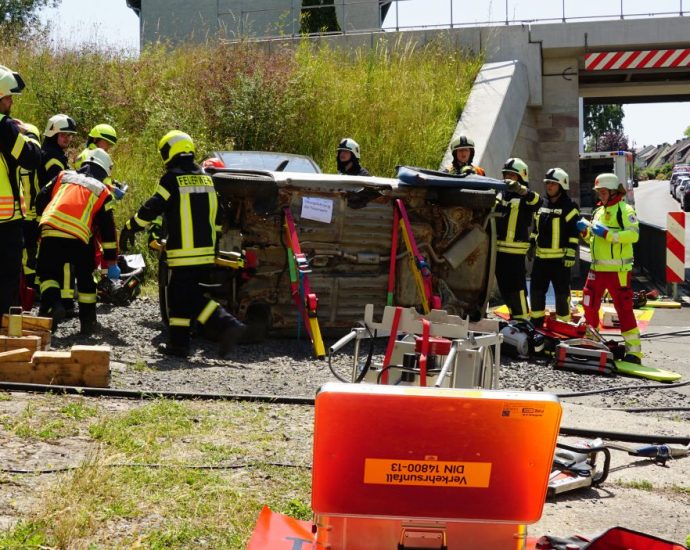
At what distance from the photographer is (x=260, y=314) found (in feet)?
30.3

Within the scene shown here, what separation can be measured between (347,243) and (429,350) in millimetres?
4534

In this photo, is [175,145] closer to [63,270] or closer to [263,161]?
[63,270]

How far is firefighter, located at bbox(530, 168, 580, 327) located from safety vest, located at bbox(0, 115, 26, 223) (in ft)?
A: 18.6

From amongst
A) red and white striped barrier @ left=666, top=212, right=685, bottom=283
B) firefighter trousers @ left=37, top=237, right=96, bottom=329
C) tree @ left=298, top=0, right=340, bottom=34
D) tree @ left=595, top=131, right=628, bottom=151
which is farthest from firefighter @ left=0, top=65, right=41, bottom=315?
tree @ left=595, top=131, right=628, bottom=151

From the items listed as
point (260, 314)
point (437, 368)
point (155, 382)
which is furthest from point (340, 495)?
point (260, 314)

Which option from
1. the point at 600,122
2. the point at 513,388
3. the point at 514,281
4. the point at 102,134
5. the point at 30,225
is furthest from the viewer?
the point at 600,122

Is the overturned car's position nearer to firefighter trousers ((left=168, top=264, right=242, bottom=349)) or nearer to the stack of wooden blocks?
firefighter trousers ((left=168, top=264, right=242, bottom=349))

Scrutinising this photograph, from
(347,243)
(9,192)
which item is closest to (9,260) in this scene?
(9,192)

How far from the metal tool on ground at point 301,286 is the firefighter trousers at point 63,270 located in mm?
1767

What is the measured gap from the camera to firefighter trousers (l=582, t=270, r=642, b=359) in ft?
32.4

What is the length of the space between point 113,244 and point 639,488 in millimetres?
5255

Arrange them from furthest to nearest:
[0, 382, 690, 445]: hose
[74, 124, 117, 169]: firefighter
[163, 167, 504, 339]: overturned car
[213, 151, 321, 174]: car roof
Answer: [213, 151, 321, 174]: car roof < [74, 124, 117, 169]: firefighter < [163, 167, 504, 339]: overturned car < [0, 382, 690, 445]: hose

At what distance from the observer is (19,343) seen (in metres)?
6.85

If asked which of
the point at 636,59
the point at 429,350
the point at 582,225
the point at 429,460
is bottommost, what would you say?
the point at 429,460
